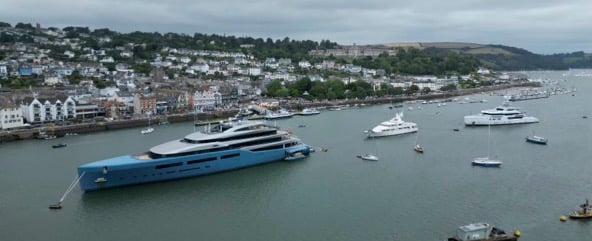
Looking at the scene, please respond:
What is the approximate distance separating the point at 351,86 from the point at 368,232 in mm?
40311

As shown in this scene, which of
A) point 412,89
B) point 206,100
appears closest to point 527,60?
point 412,89

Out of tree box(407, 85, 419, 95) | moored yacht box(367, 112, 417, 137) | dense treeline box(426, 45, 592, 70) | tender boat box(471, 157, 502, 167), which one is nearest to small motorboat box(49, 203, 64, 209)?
tender boat box(471, 157, 502, 167)

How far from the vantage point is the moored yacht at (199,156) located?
16266mm

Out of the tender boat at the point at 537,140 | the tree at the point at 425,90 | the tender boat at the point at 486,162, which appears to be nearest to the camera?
the tender boat at the point at 486,162

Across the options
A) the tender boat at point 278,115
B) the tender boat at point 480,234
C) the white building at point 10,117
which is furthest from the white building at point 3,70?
the tender boat at point 480,234

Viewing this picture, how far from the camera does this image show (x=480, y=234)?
1157 centimetres

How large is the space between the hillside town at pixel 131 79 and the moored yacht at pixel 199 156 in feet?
49.6

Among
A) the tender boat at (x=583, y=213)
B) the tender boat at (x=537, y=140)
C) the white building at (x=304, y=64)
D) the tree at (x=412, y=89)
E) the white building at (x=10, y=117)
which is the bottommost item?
the tender boat at (x=583, y=213)

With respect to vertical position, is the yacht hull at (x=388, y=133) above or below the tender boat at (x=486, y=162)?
above

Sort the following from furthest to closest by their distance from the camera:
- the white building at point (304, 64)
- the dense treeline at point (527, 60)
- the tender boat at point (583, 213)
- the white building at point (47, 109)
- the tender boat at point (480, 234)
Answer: the dense treeline at point (527, 60) → the white building at point (304, 64) → the white building at point (47, 109) → the tender boat at point (583, 213) → the tender boat at point (480, 234)

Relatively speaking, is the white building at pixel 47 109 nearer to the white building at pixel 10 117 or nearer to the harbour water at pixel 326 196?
the white building at pixel 10 117

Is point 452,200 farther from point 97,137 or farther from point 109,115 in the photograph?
point 109,115

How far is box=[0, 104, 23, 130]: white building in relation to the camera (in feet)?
92.3

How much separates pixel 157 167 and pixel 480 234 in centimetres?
1007
